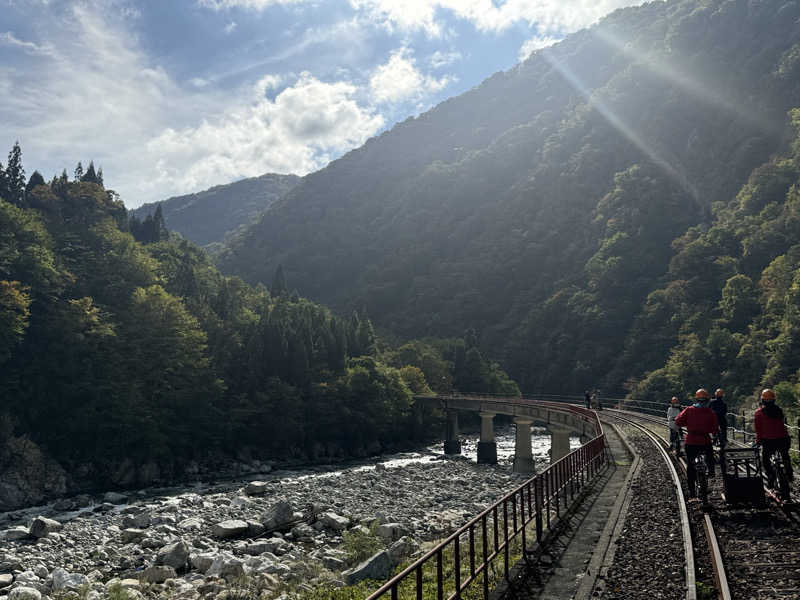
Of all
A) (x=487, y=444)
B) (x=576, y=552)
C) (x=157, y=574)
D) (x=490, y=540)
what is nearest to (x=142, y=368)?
(x=487, y=444)

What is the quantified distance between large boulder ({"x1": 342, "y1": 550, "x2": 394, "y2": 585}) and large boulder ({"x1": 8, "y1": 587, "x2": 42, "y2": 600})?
8.80 meters

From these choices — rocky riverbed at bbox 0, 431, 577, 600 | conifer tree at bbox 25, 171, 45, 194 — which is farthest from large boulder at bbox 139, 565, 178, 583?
conifer tree at bbox 25, 171, 45, 194

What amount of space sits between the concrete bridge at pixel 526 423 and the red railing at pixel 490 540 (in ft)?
40.1

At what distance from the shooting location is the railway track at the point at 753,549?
8622 millimetres

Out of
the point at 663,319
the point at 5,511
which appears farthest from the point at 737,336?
the point at 5,511

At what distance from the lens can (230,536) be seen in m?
24.2

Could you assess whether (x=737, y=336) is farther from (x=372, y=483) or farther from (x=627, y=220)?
(x=627, y=220)

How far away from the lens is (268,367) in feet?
245

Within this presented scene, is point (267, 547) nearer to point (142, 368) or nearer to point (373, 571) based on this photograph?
point (373, 571)

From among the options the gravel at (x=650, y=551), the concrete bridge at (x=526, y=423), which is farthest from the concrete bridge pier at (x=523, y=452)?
the gravel at (x=650, y=551)

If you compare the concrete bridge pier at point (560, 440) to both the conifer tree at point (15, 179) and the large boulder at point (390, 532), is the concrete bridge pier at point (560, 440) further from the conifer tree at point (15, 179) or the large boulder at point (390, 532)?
the conifer tree at point (15, 179)

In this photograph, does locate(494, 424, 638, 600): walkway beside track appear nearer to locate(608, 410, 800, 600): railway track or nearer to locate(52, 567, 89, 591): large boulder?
locate(608, 410, 800, 600): railway track

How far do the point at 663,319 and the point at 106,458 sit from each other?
4129 inches

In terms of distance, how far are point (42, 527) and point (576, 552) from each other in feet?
84.7
